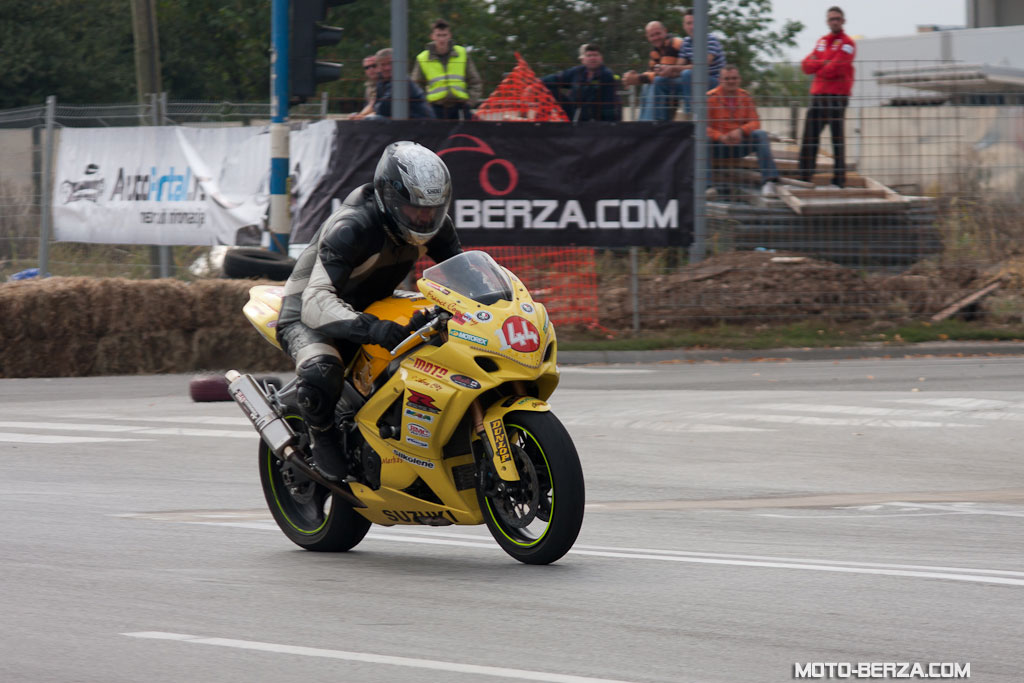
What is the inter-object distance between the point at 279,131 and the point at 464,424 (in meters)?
9.61

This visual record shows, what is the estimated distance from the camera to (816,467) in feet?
32.2

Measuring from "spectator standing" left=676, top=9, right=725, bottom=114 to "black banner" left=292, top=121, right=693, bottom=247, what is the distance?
0.79 metres

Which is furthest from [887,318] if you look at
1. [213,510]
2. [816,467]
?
[213,510]

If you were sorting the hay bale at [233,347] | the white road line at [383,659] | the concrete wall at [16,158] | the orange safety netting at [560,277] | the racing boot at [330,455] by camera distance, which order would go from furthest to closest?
the concrete wall at [16,158], the orange safety netting at [560,277], the hay bale at [233,347], the racing boot at [330,455], the white road line at [383,659]

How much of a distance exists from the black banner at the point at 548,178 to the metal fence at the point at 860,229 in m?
0.42

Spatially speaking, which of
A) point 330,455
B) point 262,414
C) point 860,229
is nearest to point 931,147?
point 860,229

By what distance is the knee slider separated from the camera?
263 inches

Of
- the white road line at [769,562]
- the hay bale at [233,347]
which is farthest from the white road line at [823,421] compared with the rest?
the hay bale at [233,347]

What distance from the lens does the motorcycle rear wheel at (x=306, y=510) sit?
7.15 m

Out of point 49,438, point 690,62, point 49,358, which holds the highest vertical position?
point 690,62

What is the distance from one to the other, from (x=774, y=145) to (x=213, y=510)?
1177 cm

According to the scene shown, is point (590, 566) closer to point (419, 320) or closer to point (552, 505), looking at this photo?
point (552, 505)

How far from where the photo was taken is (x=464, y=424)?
21.4 feet

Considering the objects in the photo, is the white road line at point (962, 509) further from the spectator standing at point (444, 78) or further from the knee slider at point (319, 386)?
the spectator standing at point (444, 78)
